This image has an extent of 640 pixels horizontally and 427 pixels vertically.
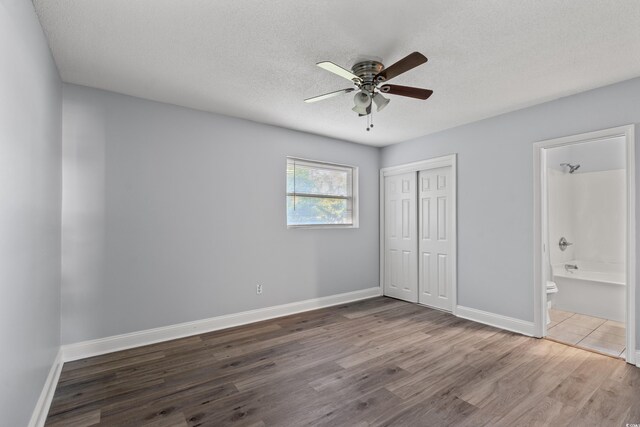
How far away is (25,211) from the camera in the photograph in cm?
167

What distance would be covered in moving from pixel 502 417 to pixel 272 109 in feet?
11.2

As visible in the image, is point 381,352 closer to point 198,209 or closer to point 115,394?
point 115,394

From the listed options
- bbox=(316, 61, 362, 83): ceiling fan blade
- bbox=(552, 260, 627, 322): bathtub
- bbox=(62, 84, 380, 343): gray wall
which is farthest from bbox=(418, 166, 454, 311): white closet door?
bbox=(316, 61, 362, 83): ceiling fan blade

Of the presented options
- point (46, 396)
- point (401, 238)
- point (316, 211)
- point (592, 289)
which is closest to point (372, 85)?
point (316, 211)

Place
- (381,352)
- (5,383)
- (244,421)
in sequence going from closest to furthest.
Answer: (5,383) → (244,421) → (381,352)

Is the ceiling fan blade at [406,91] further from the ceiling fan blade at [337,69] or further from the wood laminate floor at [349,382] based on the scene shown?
the wood laminate floor at [349,382]

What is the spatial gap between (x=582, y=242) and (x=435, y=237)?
7.57ft

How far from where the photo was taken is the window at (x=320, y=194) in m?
A: 4.29

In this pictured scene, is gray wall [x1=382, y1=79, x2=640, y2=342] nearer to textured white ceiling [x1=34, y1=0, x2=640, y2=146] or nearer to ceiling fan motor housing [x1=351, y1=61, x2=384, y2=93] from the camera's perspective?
textured white ceiling [x1=34, y1=0, x2=640, y2=146]

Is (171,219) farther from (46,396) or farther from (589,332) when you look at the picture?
(589,332)

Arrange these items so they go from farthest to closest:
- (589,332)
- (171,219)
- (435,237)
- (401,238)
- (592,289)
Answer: (401,238)
(435,237)
(592,289)
(589,332)
(171,219)

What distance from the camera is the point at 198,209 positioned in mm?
3477

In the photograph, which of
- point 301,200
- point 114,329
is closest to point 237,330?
point 114,329

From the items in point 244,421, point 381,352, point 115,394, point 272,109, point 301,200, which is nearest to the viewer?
point 244,421
